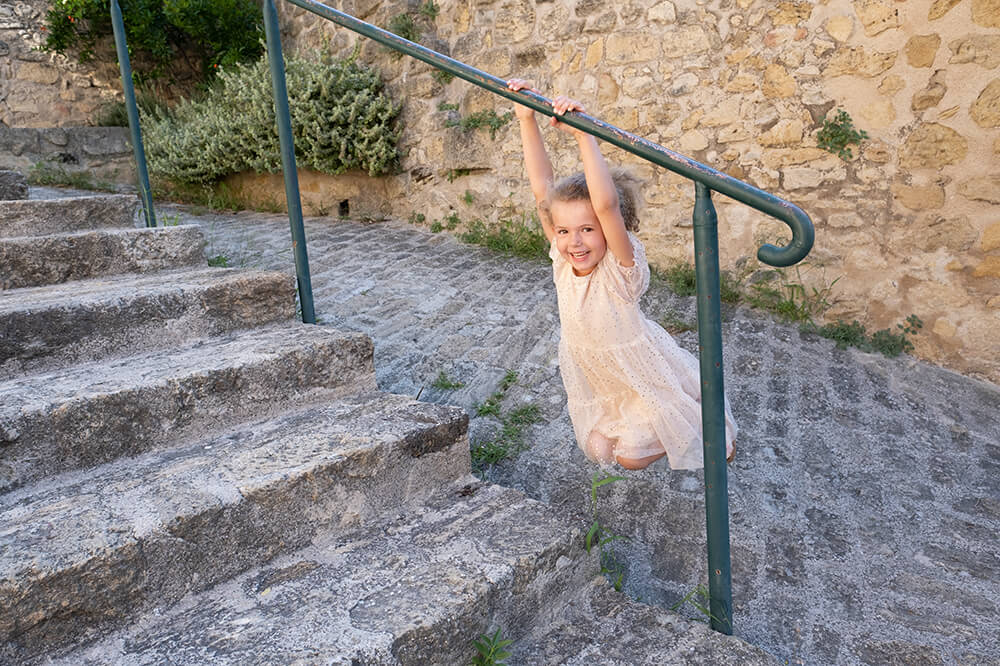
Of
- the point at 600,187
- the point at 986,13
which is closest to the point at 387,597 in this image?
the point at 600,187

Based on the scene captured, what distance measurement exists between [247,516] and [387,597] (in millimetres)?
385

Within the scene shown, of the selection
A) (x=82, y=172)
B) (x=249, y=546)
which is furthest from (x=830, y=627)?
(x=82, y=172)

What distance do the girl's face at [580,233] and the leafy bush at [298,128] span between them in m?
4.23

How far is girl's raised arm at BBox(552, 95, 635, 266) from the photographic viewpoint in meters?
1.53

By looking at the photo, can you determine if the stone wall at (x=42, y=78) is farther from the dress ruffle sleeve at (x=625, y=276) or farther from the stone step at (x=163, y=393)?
the dress ruffle sleeve at (x=625, y=276)

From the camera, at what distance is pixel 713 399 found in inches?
54.3

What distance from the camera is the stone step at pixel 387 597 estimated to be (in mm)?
1241

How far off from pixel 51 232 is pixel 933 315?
4242mm

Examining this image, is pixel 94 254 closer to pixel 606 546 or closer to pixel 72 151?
pixel 606 546

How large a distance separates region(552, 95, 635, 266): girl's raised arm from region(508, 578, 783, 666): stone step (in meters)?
0.90

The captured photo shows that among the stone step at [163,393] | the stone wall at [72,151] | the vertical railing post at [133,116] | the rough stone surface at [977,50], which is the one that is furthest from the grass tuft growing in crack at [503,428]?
the stone wall at [72,151]

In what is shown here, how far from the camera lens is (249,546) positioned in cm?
149

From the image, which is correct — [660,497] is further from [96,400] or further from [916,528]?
[96,400]

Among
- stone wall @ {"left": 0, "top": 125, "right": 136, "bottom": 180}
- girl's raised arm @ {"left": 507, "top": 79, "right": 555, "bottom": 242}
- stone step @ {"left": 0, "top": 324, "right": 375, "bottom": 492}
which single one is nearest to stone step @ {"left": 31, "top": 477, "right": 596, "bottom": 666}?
stone step @ {"left": 0, "top": 324, "right": 375, "bottom": 492}
